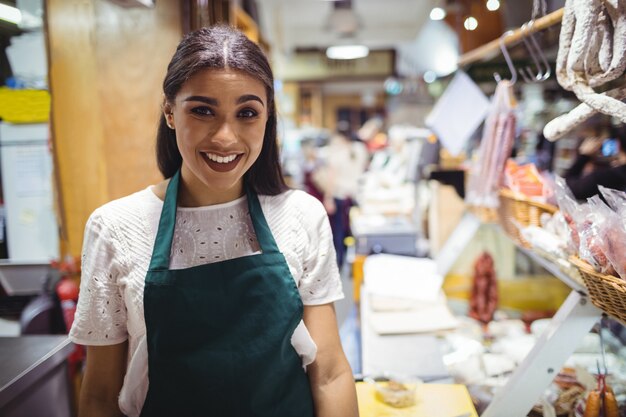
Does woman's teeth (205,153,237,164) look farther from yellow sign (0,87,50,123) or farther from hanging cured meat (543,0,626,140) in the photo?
yellow sign (0,87,50,123)

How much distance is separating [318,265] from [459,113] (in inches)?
69.9

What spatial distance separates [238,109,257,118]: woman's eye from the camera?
3.81ft

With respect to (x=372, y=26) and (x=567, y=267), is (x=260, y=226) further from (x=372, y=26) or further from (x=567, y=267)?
(x=372, y=26)

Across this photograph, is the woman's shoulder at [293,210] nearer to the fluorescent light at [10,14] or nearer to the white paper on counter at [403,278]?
the white paper on counter at [403,278]

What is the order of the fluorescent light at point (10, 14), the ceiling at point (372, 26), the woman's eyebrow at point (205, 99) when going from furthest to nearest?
1. the ceiling at point (372, 26)
2. the fluorescent light at point (10, 14)
3. the woman's eyebrow at point (205, 99)

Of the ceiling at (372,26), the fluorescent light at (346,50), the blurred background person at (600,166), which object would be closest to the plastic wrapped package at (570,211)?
the blurred background person at (600,166)

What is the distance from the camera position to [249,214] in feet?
4.28

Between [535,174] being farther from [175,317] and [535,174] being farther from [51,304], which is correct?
[51,304]

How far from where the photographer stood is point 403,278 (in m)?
2.55

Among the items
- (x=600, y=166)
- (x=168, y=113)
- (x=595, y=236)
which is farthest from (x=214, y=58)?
(x=600, y=166)

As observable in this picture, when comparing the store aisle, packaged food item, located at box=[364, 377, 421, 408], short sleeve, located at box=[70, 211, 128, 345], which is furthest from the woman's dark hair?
the store aisle

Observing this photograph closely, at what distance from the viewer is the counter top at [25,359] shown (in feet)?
4.68

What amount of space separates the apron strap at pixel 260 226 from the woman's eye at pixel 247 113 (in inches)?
9.6

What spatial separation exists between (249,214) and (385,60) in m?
10.3
